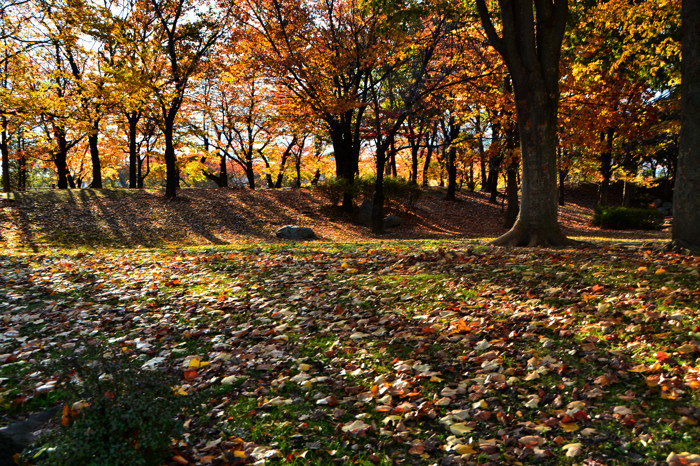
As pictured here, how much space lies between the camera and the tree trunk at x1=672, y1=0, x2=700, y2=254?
6414mm

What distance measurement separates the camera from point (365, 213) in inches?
797

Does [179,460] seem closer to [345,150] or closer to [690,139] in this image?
[690,139]

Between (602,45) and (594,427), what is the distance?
12029mm

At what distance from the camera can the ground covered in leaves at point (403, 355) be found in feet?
9.25

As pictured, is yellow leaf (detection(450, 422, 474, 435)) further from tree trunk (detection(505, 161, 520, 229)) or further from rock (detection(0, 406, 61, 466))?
tree trunk (detection(505, 161, 520, 229))

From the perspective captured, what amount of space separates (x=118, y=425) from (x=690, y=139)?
8.22 m

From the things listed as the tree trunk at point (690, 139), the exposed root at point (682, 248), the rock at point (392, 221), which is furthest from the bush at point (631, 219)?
the tree trunk at point (690, 139)

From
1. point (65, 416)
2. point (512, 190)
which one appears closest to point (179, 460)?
point (65, 416)

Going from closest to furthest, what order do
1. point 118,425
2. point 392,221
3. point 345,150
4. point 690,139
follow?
point 118,425 < point 690,139 < point 392,221 < point 345,150

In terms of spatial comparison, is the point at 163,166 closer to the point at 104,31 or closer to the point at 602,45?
the point at 104,31

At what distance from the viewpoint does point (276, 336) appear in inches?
190

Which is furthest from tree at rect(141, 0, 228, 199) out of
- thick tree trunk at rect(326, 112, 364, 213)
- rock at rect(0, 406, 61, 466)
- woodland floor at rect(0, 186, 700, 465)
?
rock at rect(0, 406, 61, 466)

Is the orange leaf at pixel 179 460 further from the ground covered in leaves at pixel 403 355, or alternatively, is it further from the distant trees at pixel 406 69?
the distant trees at pixel 406 69

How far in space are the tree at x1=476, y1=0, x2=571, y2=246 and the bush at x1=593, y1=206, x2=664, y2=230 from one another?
567 inches
